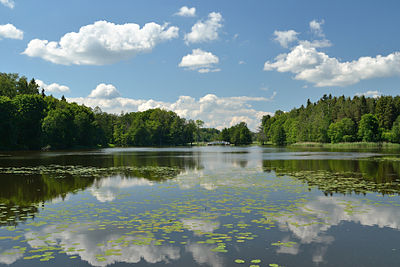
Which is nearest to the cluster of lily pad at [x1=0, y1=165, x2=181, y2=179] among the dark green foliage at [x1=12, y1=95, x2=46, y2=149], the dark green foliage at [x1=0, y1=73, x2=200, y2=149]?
the dark green foliage at [x1=0, y1=73, x2=200, y2=149]

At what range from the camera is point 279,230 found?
35.8ft

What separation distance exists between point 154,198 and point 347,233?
963 centimetres

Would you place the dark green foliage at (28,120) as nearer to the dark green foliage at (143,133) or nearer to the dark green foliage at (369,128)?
the dark green foliage at (143,133)

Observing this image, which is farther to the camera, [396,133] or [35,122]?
[396,133]

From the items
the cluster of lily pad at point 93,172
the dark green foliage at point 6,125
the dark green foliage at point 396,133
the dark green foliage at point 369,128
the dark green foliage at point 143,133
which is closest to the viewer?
the cluster of lily pad at point 93,172

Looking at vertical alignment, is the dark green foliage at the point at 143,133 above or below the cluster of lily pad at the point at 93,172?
above

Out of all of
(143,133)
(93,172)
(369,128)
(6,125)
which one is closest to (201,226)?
(93,172)

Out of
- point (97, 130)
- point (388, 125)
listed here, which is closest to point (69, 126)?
point (97, 130)

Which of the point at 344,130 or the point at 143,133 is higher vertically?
the point at 143,133

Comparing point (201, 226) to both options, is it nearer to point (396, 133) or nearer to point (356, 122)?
point (396, 133)

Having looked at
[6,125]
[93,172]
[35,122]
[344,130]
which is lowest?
[93,172]

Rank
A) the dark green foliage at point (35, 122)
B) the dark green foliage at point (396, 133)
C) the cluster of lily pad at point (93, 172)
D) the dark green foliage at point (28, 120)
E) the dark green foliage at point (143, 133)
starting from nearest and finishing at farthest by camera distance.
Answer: the cluster of lily pad at point (93, 172)
the dark green foliage at point (35, 122)
the dark green foliage at point (28, 120)
the dark green foliage at point (396, 133)
the dark green foliage at point (143, 133)

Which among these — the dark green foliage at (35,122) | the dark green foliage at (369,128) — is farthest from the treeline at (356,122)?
the dark green foliage at (35,122)

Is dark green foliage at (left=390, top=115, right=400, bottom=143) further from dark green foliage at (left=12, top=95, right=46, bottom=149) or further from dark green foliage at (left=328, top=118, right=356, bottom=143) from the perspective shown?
dark green foliage at (left=12, top=95, right=46, bottom=149)
